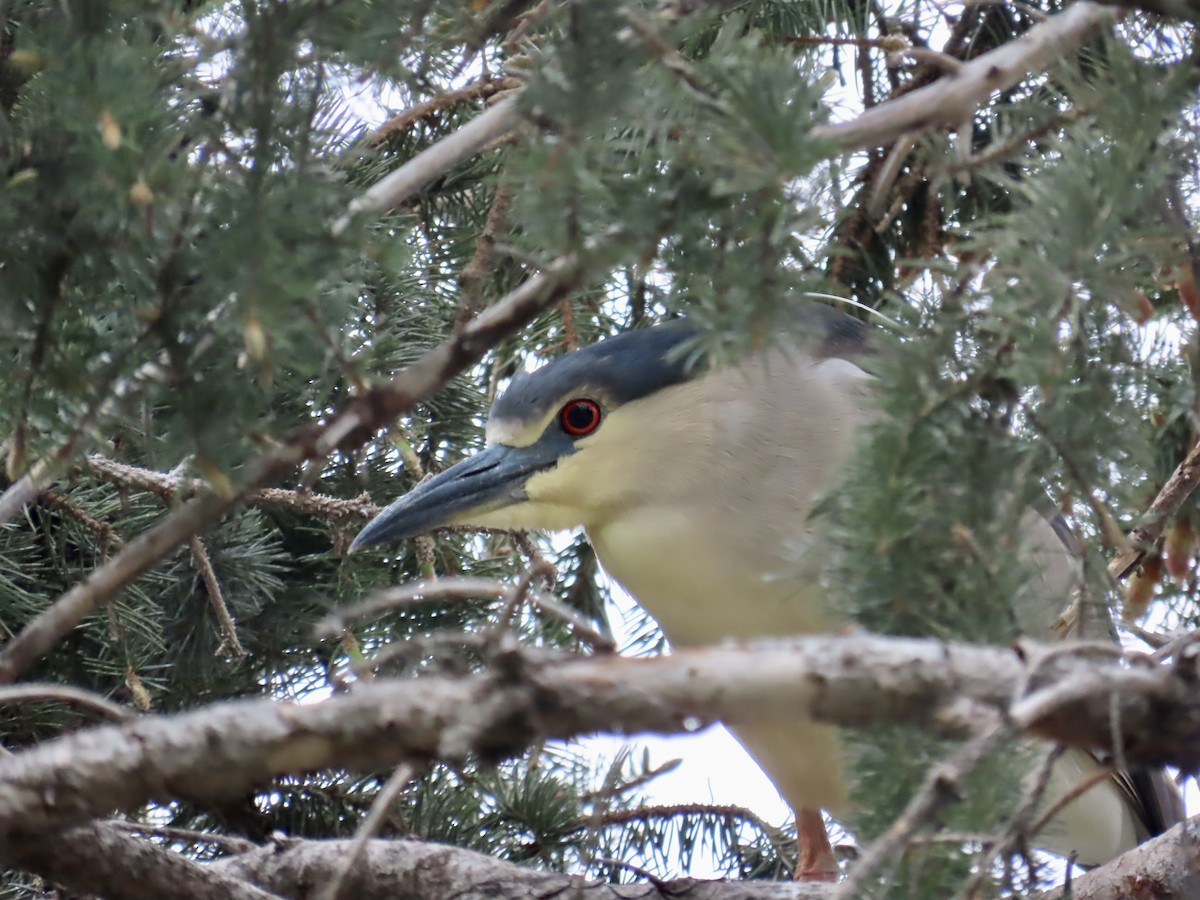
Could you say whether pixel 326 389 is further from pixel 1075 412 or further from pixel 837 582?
pixel 1075 412

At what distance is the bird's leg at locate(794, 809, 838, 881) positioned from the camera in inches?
82.4

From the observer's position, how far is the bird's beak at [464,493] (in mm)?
1920

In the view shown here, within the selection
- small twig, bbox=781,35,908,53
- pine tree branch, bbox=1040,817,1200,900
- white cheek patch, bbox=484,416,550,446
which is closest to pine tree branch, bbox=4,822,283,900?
white cheek patch, bbox=484,416,550,446

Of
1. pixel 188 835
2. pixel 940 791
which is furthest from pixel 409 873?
pixel 940 791

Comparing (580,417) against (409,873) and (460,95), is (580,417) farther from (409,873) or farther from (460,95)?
(409,873)

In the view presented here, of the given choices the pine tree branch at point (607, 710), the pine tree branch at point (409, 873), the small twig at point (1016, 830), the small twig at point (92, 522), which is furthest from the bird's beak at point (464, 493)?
the small twig at point (1016, 830)

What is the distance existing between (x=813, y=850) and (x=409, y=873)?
2.45 feet

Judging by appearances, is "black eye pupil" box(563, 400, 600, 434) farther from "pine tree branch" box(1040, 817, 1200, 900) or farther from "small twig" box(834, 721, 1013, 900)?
"small twig" box(834, 721, 1013, 900)

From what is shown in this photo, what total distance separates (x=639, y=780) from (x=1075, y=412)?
410 mm

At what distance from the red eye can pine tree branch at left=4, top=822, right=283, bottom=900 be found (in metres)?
0.89

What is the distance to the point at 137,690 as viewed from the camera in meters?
1.75

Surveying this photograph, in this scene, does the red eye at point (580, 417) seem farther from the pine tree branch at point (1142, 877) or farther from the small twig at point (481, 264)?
the pine tree branch at point (1142, 877)

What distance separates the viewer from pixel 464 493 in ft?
6.63

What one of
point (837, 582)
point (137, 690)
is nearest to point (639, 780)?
point (837, 582)
